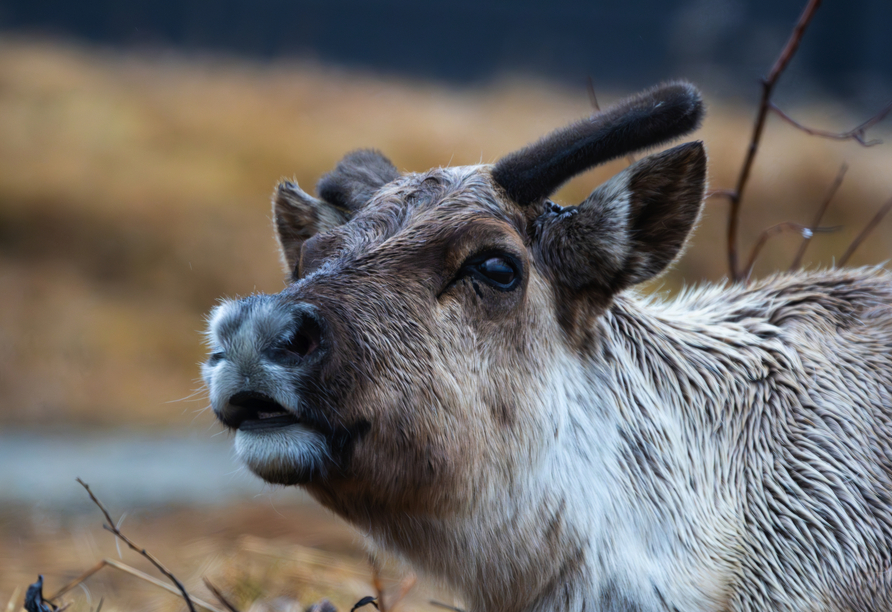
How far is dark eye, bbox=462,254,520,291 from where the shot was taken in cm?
319

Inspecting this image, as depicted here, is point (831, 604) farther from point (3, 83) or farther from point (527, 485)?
point (3, 83)

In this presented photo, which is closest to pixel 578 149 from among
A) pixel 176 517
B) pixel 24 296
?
pixel 176 517

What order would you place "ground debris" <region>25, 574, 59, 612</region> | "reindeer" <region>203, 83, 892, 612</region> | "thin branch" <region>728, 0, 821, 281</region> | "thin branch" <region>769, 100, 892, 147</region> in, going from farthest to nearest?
"thin branch" <region>728, 0, 821, 281</region>, "thin branch" <region>769, 100, 892, 147</region>, "ground debris" <region>25, 574, 59, 612</region>, "reindeer" <region>203, 83, 892, 612</region>

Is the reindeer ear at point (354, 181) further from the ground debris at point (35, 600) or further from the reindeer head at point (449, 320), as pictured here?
the ground debris at point (35, 600)

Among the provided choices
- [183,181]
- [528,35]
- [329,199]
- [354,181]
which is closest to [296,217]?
[329,199]

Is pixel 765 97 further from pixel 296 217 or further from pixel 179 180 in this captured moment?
pixel 179 180

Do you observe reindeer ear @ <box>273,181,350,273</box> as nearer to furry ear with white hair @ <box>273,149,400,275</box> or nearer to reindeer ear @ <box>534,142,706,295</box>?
furry ear with white hair @ <box>273,149,400,275</box>

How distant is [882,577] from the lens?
11.0 feet

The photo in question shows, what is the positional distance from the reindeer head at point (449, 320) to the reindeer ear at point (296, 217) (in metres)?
0.55

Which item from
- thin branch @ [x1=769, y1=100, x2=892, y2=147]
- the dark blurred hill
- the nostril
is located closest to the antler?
the nostril

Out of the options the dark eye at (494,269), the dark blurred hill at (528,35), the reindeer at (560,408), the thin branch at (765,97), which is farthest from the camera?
the dark blurred hill at (528,35)

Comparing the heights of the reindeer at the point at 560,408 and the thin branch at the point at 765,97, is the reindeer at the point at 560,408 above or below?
below

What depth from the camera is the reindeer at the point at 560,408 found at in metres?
2.87

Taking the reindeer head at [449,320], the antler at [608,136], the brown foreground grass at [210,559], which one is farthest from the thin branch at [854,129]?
the brown foreground grass at [210,559]
